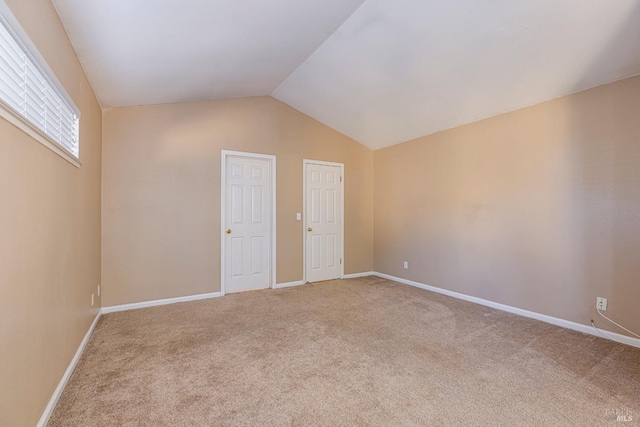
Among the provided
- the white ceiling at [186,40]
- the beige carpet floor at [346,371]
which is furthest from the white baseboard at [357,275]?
the white ceiling at [186,40]

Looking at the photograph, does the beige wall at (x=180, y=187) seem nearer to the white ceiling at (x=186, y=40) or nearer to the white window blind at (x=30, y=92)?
the white ceiling at (x=186, y=40)

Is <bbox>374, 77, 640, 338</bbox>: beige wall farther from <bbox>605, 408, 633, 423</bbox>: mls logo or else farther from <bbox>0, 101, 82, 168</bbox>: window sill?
<bbox>0, 101, 82, 168</bbox>: window sill

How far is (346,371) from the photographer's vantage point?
86.9 inches

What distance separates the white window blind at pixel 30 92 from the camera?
4.33 ft

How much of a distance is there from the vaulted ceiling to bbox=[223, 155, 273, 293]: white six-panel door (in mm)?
1127

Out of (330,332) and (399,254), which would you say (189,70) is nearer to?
(330,332)

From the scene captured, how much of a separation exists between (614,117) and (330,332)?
3375mm

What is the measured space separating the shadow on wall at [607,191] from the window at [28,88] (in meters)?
3.95

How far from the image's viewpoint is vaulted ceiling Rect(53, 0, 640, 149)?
2182 millimetres

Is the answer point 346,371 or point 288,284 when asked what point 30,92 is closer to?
point 346,371

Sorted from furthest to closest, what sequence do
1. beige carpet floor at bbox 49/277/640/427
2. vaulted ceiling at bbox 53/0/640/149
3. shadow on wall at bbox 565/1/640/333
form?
shadow on wall at bbox 565/1/640/333 < vaulted ceiling at bbox 53/0/640/149 < beige carpet floor at bbox 49/277/640/427

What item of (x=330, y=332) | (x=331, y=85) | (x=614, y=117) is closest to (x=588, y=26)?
(x=614, y=117)

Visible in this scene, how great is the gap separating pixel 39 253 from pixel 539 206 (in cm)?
433

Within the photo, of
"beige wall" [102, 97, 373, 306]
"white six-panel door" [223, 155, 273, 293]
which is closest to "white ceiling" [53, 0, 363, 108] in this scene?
"beige wall" [102, 97, 373, 306]
